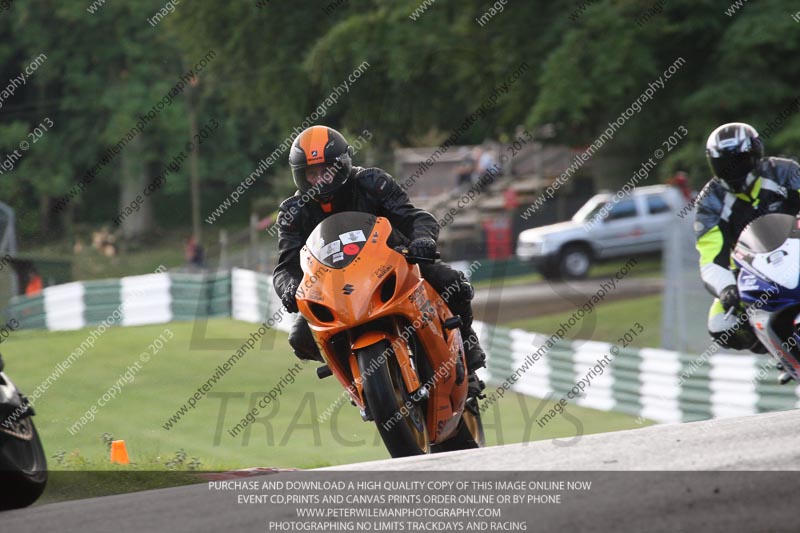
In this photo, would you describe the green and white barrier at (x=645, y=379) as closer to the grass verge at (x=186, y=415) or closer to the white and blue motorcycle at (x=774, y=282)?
the grass verge at (x=186, y=415)

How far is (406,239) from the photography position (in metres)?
7.16

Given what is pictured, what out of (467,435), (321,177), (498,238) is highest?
(321,177)

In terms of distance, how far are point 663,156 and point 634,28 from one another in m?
4.12

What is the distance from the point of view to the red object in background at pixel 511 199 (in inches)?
1334

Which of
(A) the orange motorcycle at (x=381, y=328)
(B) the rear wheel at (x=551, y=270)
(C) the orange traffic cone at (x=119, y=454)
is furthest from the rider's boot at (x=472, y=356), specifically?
(B) the rear wheel at (x=551, y=270)

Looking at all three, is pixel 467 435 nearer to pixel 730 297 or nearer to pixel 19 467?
pixel 730 297

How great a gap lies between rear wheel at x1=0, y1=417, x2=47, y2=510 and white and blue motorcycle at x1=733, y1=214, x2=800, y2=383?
14.0ft

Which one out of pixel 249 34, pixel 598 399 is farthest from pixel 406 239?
pixel 249 34

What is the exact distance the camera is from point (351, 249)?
21.9 feet

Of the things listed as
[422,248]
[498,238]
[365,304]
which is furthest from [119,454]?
[498,238]

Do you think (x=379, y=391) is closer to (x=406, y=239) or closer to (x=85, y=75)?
(x=406, y=239)

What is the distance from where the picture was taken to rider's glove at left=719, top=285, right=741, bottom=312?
25.3 ft

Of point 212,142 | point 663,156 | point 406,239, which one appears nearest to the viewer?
point 406,239

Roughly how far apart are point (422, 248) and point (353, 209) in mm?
682
